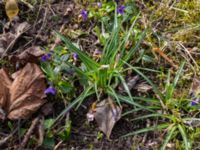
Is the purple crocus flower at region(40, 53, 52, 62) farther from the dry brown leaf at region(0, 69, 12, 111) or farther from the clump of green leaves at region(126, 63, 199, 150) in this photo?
the clump of green leaves at region(126, 63, 199, 150)

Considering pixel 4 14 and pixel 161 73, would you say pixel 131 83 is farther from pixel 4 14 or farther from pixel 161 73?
pixel 4 14

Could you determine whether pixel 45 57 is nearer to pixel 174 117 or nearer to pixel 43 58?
pixel 43 58

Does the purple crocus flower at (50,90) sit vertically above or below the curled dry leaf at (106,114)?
above

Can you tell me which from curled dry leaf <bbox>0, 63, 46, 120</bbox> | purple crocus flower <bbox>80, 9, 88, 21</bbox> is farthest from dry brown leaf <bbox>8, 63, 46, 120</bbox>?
purple crocus flower <bbox>80, 9, 88, 21</bbox>

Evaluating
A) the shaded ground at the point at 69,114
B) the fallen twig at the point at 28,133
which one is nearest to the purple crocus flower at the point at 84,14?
the shaded ground at the point at 69,114

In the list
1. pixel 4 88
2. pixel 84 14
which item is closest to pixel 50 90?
pixel 4 88

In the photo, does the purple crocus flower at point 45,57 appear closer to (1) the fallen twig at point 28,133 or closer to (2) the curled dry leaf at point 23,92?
(2) the curled dry leaf at point 23,92
